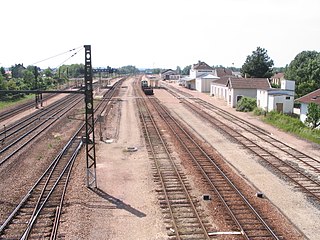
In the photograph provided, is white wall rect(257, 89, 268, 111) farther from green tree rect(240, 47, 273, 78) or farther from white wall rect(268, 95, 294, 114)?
green tree rect(240, 47, 273, 78)

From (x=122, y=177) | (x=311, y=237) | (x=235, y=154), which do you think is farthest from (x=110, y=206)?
(x=235, y=154)

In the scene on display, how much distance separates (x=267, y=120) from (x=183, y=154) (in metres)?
15.9

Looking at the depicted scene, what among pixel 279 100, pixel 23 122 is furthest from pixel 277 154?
pixel 23 122

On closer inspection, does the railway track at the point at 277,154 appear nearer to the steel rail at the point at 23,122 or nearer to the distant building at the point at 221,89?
the steel rail at the point at 23,122

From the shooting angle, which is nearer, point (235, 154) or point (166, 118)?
point (235, 154)

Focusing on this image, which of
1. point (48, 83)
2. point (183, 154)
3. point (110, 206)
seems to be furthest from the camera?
point (48, 83)

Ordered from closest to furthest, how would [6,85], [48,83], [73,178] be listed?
[73,178] < [6,85] < [48,83]

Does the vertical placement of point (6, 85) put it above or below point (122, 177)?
above

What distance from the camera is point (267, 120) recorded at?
3559cm

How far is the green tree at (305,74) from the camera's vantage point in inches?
1827

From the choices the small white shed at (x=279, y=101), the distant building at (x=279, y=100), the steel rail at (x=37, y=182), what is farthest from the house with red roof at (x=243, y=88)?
the steel rail at (x=37, y=182)

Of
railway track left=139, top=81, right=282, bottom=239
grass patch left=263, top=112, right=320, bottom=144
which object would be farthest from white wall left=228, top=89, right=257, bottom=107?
railway track left=139, top=81, right=282, bottom=239

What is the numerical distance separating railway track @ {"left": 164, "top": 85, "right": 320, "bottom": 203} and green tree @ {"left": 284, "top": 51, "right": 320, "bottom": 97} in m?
13.8

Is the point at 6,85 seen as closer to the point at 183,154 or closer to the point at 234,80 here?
the point at 234,80
